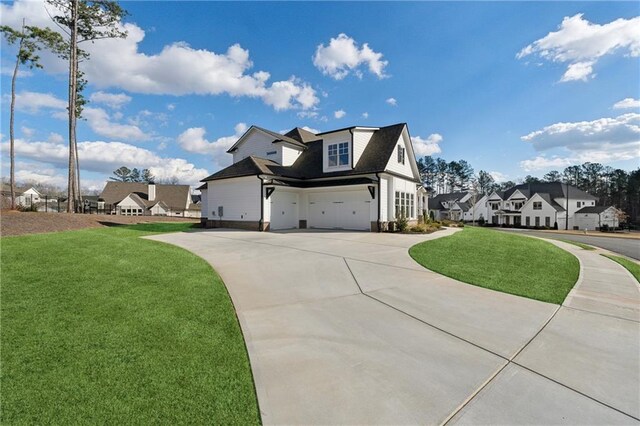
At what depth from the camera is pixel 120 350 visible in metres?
3.13

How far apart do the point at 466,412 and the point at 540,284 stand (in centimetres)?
564

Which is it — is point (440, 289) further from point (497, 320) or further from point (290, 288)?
point (290, 288)

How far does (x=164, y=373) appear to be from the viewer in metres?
2.74

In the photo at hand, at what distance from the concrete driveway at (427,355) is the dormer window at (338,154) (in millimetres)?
13304

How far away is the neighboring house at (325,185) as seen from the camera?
56.2 ft

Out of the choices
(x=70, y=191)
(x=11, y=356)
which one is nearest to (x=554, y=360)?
(x=11, y=356)

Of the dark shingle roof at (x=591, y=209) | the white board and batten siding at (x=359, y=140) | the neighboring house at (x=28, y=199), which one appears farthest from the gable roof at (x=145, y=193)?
the dark shingle roof at (x=591, y=209)

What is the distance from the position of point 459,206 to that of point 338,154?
49.8m

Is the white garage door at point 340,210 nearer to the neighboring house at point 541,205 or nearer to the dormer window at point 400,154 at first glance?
the dormer window at point 400,154

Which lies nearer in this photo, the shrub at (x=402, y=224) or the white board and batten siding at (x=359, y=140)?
the shrub at (x=402, y=224)

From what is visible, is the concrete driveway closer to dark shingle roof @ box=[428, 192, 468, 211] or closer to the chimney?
the chimney

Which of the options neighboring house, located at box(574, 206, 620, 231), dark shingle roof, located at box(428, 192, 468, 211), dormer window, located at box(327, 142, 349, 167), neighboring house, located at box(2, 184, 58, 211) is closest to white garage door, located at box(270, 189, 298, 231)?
dormer window, located at box(327, 142, 349, 167)

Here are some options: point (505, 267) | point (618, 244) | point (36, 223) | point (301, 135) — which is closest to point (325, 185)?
point (301, 135)

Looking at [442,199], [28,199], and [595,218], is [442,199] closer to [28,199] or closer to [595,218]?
[595,218]
